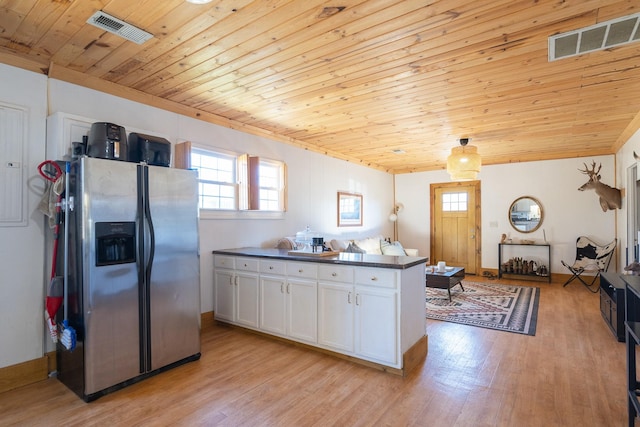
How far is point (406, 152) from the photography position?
255 inches

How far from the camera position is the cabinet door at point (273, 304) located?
3.49 metres

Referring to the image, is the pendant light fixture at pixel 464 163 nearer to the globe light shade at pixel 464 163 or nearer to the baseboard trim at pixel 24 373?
the globe light shade at pixel 464 163

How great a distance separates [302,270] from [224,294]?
1.23 meters

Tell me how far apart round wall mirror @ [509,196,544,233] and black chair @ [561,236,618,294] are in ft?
2.61

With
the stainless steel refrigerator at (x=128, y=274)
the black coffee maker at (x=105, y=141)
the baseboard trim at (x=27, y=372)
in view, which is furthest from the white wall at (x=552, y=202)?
the baseboard trim at (x=27, y=372)

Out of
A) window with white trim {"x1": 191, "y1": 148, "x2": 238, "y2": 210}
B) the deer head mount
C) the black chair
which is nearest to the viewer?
window with white trim {"x1": 191, "y1": 148, "x2": 238, "y2": 210}

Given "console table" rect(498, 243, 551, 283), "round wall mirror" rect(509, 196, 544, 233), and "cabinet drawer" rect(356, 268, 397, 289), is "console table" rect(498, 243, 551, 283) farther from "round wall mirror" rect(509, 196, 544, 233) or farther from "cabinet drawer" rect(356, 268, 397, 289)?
"cabinet drawer" rect(356, 268, 397, 289)

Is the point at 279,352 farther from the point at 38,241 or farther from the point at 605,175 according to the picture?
the point at 605,175

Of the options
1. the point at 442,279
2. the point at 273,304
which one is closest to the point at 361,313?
the point at 273,304

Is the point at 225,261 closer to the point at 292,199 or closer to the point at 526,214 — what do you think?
the point at 292,199

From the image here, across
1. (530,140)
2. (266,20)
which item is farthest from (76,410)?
(530,140)

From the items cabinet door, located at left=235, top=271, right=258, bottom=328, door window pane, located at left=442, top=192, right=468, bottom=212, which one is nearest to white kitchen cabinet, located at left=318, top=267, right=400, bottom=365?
cabinet door, located at left=235, top=271, right=258, bottom=328

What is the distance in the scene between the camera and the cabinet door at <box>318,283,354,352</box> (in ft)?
9.97

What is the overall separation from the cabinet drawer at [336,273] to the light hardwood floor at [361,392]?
2.39 ft
